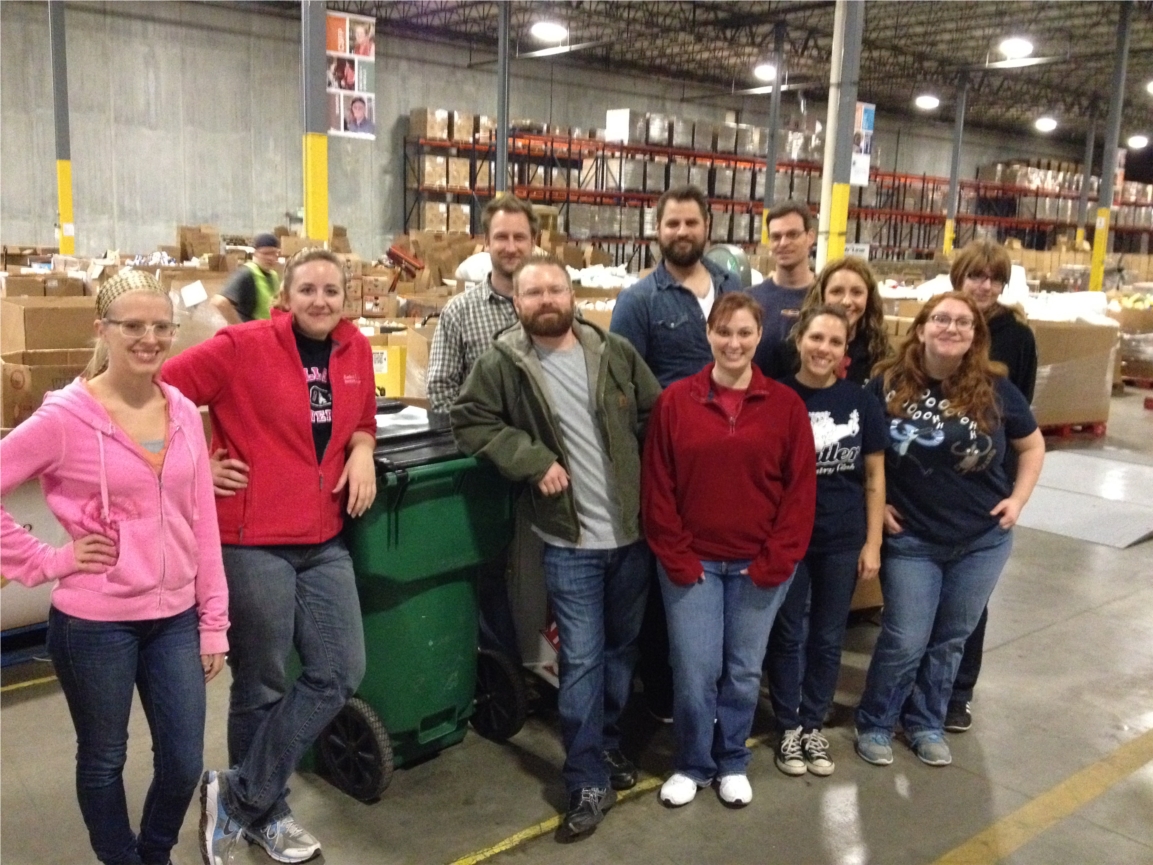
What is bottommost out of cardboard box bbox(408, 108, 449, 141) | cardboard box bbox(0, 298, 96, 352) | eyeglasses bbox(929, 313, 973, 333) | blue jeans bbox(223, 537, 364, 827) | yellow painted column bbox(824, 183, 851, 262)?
blue jeans bbox(223, 537, 364, 827)

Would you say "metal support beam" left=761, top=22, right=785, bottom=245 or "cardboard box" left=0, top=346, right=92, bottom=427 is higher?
"metal support beam" left=761, top=22, right=785, bottom=245

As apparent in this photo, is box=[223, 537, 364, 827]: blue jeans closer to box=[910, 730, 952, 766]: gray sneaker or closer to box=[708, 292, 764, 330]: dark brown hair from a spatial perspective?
box=[708, 292, 764, 330]: dark brown hair

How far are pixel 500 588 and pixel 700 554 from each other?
0.83 m

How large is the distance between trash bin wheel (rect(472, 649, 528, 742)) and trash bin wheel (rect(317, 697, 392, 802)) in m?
0.50

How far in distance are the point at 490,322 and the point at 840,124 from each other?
6.64 m

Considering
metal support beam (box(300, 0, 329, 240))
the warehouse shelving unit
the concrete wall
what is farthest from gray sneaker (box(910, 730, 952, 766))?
the concrete wall

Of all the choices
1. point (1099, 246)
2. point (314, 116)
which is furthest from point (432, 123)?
point (1099, 246)

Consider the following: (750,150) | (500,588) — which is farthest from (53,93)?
(500,588)

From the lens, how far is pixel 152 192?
51.0ft

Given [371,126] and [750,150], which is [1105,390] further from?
[750,150]

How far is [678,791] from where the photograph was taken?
3.01 meters

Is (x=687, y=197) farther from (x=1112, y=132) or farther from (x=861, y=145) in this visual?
(x=1112, y=132)

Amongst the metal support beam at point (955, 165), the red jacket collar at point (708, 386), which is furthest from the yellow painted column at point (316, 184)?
the metal support beam at point (955, 165)

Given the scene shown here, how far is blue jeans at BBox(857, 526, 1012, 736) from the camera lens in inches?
125
